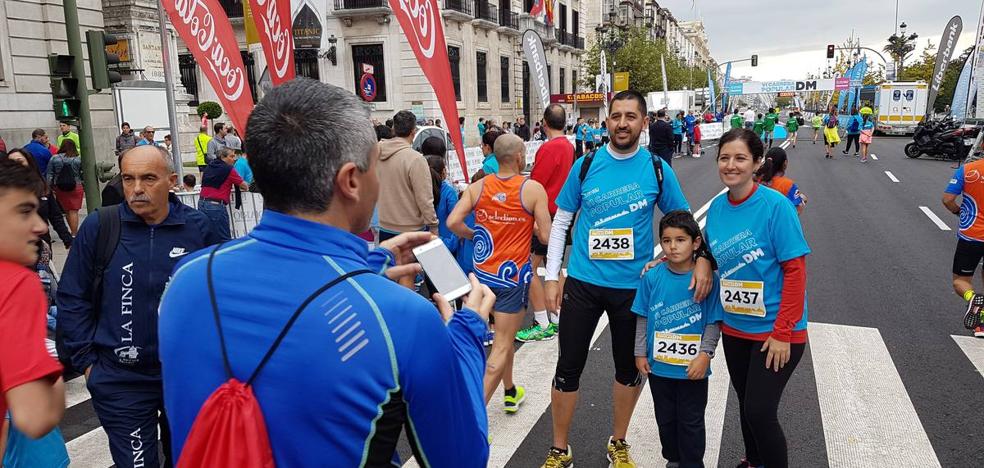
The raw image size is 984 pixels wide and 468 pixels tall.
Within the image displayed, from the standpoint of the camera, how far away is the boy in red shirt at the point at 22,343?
66.3 inches

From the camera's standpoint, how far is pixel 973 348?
574 cm

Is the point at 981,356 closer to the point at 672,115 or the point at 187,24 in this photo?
the point at 187,24

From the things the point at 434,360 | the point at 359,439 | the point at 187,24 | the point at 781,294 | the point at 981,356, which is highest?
the point at 187,24

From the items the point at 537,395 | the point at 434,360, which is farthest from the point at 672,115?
the point at 434,360

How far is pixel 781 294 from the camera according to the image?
3197mm

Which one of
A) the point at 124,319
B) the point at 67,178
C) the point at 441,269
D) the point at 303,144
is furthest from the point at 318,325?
the point at 67,178

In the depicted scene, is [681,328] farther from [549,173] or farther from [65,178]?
[65,178]

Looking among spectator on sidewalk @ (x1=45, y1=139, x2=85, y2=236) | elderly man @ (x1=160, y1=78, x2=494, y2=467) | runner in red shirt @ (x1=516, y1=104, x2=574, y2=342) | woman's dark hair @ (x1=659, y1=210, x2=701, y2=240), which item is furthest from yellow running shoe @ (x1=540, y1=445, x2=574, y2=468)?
spectator on sidewalk @ (x1=45, y1=139, x2=85, y2=236)

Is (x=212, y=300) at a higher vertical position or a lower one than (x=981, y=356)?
higher

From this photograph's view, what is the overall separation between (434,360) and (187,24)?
640cm

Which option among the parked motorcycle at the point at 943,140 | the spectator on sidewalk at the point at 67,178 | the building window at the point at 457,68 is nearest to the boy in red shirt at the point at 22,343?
the spectator on sidewalk at the point at 67,178

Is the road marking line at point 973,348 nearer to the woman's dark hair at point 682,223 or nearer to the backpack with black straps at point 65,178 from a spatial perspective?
the woman's dark hair at point 682,223

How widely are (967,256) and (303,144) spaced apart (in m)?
6.46

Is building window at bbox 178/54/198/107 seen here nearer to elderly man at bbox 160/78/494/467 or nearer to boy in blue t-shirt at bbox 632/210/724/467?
boy in blue t-shirt at bbox 632/210/724/467
